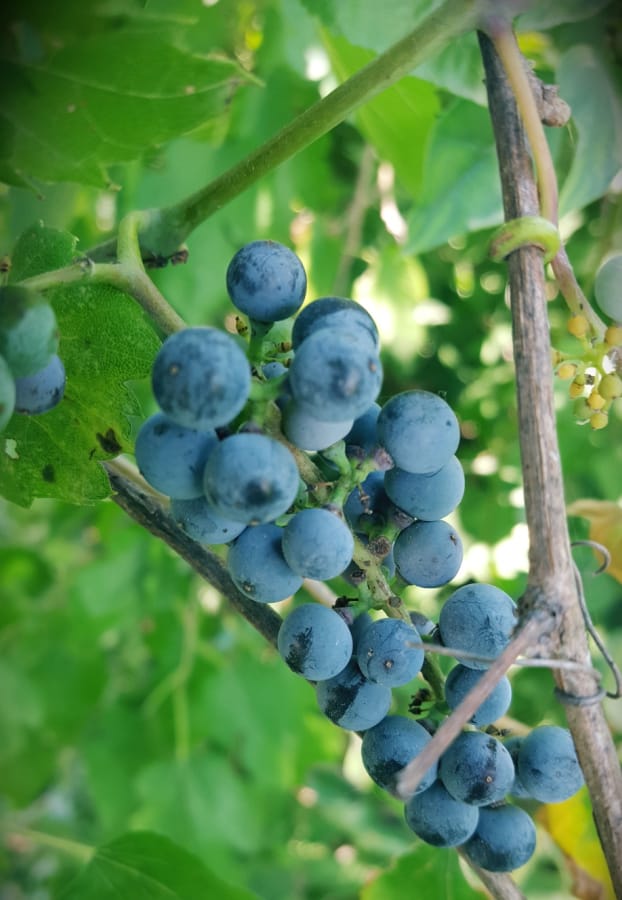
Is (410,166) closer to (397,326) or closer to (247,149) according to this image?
(247,149)

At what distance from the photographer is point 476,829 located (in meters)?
0.87

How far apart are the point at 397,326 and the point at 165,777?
1298 millimetres

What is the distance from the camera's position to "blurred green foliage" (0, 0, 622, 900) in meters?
1.17

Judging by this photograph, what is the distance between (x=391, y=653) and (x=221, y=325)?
1722 mm

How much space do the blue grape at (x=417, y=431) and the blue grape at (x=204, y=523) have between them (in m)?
0.15

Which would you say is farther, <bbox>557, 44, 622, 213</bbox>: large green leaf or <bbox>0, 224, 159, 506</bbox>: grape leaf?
<bbox>557, 44, 622, 213</bbox>: large green leaf

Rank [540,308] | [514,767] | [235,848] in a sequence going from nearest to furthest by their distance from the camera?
[540,308], [514,767], [235,848]

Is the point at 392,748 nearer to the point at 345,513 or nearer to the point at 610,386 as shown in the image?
the point at 345,513

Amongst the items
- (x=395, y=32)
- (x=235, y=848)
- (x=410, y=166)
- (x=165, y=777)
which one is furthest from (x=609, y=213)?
(x=235, y=848)

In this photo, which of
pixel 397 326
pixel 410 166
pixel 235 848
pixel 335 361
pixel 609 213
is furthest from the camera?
pixel 235 848

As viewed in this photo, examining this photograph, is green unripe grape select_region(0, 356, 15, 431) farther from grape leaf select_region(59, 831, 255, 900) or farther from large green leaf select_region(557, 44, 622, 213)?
large green leaf select_region(557, 44, 622, 213)

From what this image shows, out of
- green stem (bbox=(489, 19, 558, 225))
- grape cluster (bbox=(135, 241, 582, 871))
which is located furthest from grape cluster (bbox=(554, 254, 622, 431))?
grape cluster (bbox=(135, 241, 582, 871))

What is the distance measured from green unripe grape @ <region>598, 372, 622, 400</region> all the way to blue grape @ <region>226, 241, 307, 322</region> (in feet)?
1.23

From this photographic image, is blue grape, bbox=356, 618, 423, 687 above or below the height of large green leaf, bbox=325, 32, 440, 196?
below
